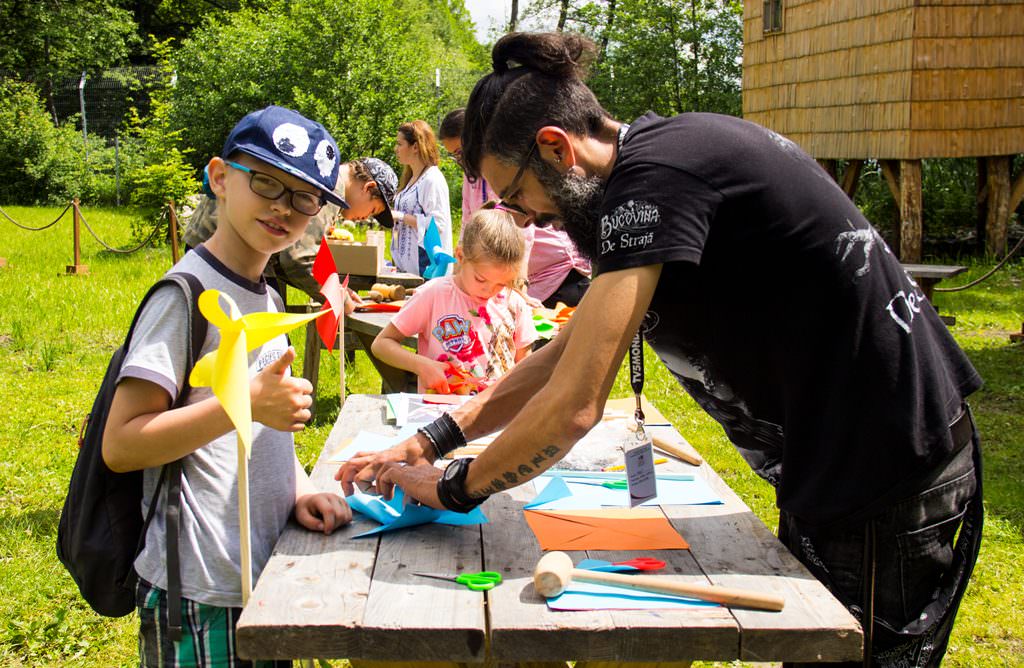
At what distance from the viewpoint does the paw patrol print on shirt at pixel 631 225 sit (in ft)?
5.33

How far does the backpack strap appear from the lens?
1.71 meters

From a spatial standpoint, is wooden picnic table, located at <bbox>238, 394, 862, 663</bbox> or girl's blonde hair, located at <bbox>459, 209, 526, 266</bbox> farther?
girl's blonde hair, located at <bbox>459, 209, 526, 266</bbox>

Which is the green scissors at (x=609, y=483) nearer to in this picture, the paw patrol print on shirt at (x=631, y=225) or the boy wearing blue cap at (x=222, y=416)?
the boy wearing blue cap at (x=222, y=416)

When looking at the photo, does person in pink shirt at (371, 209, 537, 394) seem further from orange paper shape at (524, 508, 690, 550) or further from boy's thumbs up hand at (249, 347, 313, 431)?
boy's thumbs up hand at (249, 347, 313, 431)


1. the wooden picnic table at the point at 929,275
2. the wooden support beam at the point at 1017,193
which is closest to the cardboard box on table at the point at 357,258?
the wooden picnic table at the point at 929,275

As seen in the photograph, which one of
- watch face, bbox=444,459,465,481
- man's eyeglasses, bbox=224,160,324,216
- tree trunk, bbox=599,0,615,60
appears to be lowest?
watch face, bbox=444,459,465,481

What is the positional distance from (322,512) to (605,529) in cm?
60

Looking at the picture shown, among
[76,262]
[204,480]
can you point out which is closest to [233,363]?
[204,480]

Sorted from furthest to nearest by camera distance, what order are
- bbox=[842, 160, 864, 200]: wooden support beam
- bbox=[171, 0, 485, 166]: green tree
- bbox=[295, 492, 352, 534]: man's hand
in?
bbox=[171, 0, 485, 166]: green tree → bbox=[842, 160, 864, 200]: wooden support beam → bbox=[295, 492, 352, 534]: man's hand

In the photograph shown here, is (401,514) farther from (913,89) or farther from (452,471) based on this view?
(913,89)

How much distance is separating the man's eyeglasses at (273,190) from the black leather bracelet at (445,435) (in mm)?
629

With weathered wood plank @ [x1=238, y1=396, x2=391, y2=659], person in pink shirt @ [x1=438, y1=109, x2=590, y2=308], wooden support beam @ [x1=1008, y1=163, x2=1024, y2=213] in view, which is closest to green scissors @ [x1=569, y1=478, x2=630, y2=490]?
weathered wood plank @ [x1=238, y1=396, x2=391, y2=659]

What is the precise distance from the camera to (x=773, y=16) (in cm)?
1314

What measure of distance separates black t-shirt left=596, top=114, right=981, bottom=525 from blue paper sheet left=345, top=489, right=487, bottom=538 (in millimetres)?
610
